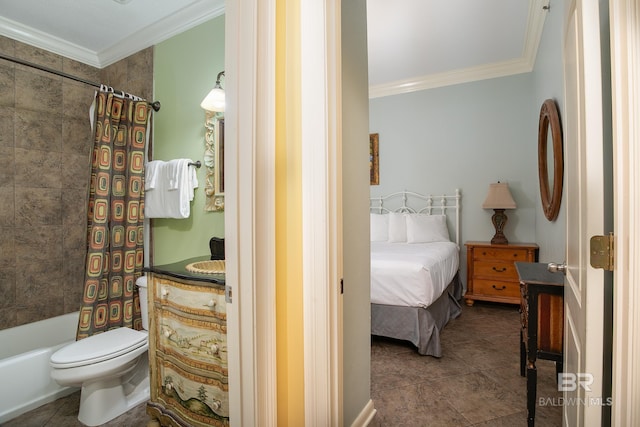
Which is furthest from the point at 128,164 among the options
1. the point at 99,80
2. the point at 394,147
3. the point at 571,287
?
the point at 394,147

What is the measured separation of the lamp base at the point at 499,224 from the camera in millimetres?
3611

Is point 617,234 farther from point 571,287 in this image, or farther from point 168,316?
point 168,316

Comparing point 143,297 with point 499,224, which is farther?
point 499,224

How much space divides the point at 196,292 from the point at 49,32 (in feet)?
9.57

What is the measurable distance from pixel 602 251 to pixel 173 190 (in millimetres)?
2453

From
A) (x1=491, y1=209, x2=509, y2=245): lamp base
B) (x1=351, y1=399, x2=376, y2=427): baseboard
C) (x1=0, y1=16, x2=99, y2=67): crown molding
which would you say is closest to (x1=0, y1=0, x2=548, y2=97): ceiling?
(x1=0, y1=16, x2=99, y2=67): crown molding

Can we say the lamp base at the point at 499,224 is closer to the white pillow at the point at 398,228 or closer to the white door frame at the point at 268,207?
the white pillow at the point at 398,228

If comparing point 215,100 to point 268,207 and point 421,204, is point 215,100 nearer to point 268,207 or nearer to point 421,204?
point 268,207

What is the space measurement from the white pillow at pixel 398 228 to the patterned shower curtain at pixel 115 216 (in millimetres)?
2834

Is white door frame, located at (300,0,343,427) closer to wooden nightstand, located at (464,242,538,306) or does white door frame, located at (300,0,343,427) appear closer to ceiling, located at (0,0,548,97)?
ceiling, located at (0,0,548,97)

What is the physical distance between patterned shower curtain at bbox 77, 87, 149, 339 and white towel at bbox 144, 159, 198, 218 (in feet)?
0.53

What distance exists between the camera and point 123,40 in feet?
9.02

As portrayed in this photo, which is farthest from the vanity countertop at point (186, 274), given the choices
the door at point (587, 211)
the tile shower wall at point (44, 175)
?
the tile shower wall at point (44, 175)

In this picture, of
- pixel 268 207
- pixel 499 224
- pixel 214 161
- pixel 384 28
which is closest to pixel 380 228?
pixel 499 224
